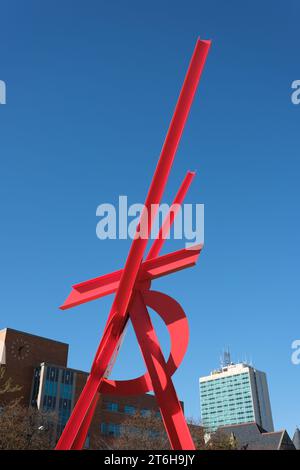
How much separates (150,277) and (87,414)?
372cm

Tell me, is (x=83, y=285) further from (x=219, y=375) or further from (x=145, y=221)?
(x=219, y=375)

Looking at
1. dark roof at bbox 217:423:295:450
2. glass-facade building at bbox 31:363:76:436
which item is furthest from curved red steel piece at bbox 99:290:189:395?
glass-facade building at bbox 31:363:76:436

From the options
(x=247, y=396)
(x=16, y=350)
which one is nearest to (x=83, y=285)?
(x=16, y=350)

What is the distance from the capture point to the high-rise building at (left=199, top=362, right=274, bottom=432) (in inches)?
5458

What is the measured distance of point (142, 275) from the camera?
1315 cm

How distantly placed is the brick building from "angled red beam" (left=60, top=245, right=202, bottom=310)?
35.0m

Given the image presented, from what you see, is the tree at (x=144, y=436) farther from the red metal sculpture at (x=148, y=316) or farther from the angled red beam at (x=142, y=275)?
the angled red beam at (x=142, y=275)

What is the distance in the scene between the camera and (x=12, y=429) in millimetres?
26594

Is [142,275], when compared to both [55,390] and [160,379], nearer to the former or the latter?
[160,379]

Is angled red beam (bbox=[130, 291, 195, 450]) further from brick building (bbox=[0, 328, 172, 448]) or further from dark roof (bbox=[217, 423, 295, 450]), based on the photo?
brick building (bbox=[0, 328, 172, 448])

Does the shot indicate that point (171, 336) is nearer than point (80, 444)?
No

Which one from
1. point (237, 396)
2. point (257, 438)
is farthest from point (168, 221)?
point (237, 396)

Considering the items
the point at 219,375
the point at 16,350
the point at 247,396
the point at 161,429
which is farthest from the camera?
the point at 219,375

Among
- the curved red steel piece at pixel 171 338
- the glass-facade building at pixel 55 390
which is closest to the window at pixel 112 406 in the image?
the glass-facade building at pixel 55 390
